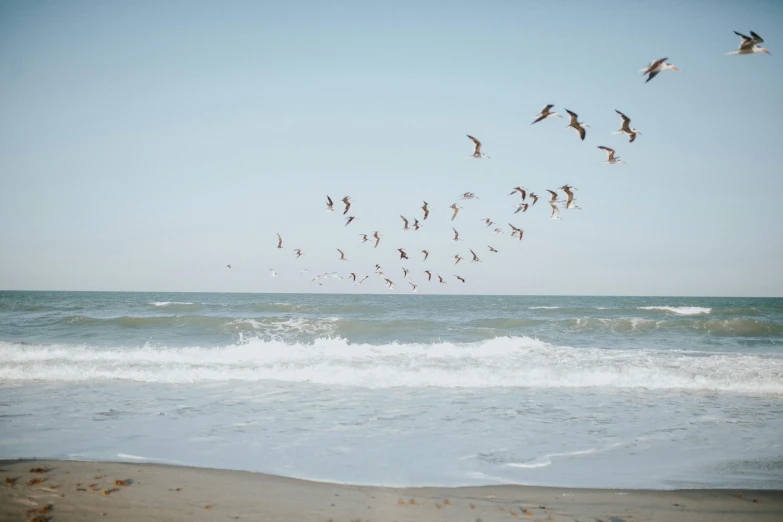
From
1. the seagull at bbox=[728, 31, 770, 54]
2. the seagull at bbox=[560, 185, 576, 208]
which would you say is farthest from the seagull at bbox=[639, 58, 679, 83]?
the seagull at bbox=[560, 185, 576, 208]

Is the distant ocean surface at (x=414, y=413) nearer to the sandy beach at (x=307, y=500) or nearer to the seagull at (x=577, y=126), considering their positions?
the sandy beach at (x=307, y=500)

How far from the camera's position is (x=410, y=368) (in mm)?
15430

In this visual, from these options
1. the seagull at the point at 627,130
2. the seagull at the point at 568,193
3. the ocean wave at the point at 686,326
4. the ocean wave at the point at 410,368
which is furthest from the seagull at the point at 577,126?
the ocean wave at the point at 686,326

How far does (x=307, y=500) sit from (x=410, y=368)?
9.75 m

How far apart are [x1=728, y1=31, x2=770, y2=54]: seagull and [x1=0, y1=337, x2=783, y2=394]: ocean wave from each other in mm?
8275

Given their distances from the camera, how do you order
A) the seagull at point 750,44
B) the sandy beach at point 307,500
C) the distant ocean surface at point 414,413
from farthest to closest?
the seagull at point 750,44
the distant ocean surface at point 414,413
the sandy beach at point 307,500

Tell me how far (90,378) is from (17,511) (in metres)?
9.06

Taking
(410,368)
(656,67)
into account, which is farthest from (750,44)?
(410,368)

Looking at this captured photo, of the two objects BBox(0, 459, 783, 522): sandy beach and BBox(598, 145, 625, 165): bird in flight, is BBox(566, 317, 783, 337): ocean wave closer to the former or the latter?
BBox(598, 145, 625, 165): bird in flight

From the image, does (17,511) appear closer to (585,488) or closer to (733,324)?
(585,488)

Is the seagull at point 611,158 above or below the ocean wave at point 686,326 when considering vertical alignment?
above

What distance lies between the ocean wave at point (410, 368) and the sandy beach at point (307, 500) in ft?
22.6

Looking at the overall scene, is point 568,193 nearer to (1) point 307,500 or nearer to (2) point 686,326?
(1) point 307,500

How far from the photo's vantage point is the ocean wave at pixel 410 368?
13.5 metres
